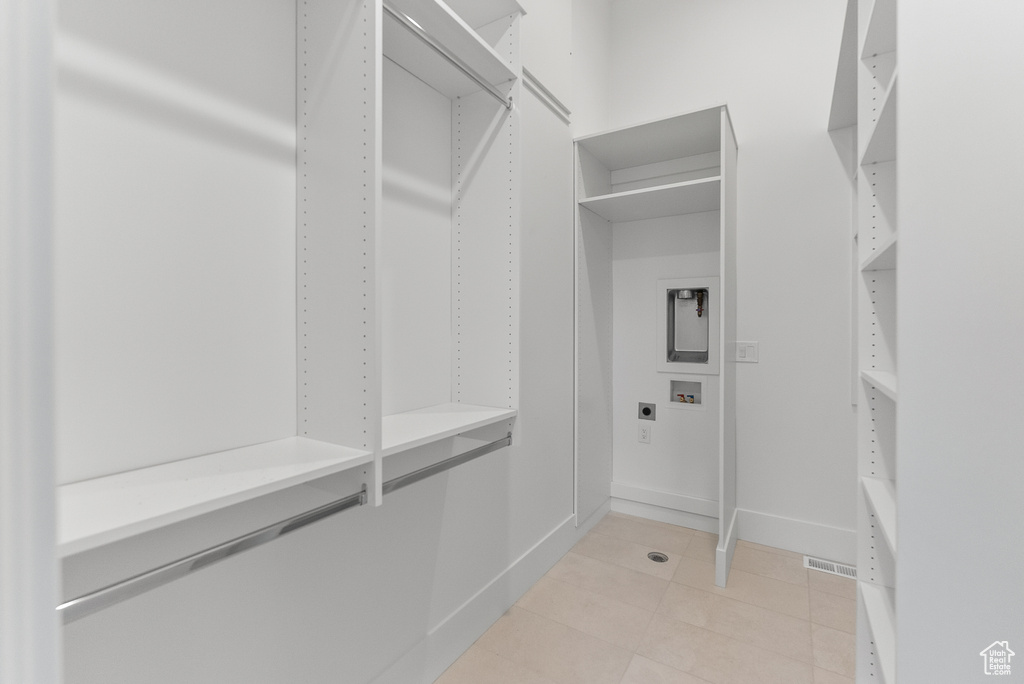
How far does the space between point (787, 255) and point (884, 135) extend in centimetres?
121

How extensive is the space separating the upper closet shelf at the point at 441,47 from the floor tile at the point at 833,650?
89.0 inches

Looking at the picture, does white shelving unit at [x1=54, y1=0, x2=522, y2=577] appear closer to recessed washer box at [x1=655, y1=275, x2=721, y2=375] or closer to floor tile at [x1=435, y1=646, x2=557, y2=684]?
floor tile at [x1=435, y1=646, x2=557, y2=684]

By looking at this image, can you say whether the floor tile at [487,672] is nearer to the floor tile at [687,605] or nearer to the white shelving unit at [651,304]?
the floor tile at [687,605]


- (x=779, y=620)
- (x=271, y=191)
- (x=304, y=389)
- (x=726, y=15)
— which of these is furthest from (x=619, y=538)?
(x=726, y=15)

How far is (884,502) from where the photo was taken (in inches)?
53.9

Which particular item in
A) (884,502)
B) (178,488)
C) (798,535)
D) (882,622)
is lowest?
(798,535)

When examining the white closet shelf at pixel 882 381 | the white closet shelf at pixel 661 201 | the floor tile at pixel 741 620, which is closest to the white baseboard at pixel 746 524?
the floor tile at pixel 741 620

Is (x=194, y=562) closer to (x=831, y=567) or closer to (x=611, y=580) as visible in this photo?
(x=611, y=580)

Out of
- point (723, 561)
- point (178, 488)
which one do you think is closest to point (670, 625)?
point (723, 561)

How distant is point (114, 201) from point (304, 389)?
0.53 metres

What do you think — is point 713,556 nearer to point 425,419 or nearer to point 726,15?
point 425,419

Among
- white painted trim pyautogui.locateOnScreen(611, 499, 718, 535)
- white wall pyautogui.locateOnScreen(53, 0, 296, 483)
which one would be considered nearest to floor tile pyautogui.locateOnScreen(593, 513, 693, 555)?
white painted trim pyautogui.locateOnScreen(611, 499, 718, 535)

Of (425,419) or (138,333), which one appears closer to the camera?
(138,333)

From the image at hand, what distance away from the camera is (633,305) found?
294cm
